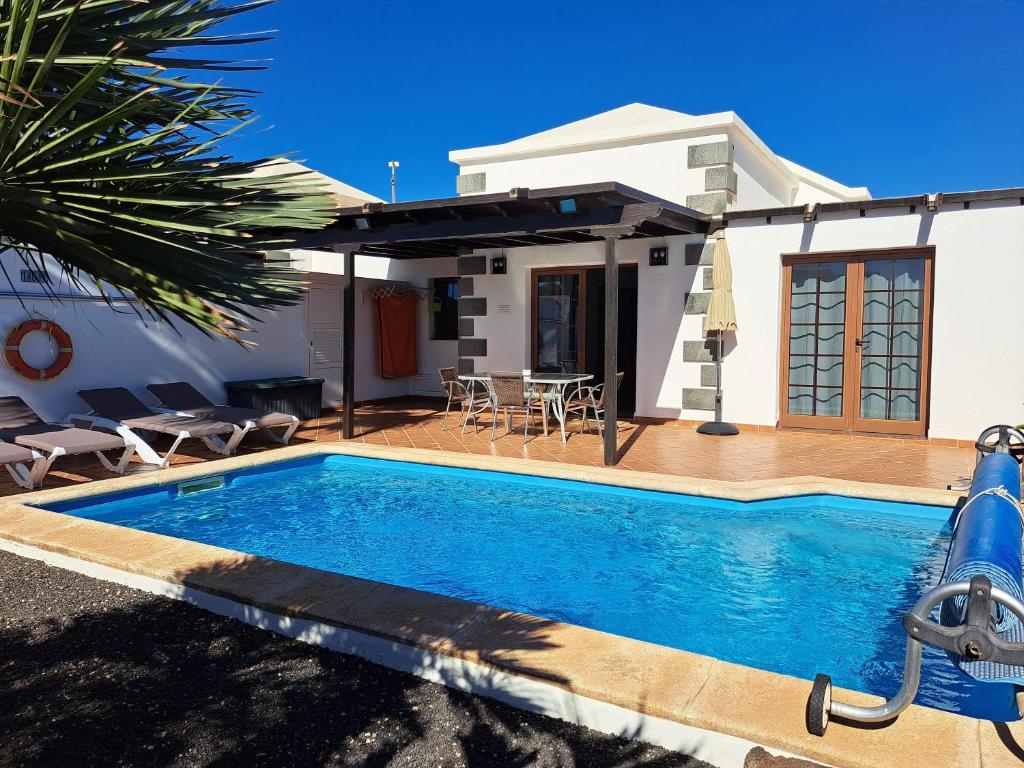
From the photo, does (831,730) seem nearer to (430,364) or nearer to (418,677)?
(418,677)

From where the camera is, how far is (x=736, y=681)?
2.74 meters

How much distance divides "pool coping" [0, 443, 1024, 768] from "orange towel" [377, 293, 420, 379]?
7.90 metres

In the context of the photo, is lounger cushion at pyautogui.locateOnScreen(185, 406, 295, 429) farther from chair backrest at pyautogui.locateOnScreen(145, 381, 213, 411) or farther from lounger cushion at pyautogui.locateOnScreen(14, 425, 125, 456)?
lounger cushion at pyautogui.locateOnScreen(14, 425, 125, 456)

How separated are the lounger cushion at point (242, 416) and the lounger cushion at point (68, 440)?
1252mm

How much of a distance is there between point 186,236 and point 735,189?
934 centimetres

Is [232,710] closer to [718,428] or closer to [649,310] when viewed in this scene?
[718,428]

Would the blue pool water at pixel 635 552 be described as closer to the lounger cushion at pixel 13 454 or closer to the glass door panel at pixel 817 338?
the lounger cushion at pixel 13 454

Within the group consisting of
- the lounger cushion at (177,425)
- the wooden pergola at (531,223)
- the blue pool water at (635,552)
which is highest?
the wooden pergola at (531,223)

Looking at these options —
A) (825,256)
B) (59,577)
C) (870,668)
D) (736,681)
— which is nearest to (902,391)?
(825,256)

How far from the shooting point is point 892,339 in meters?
8.97

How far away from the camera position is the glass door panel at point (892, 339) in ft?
28.9

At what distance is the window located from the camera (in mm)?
13586

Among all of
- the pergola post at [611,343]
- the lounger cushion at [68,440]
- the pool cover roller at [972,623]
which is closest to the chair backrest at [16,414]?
the lounger cushion at [68,440]

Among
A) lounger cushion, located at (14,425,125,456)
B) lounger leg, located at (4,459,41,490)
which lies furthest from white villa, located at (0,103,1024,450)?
lounger leg, located at (4,459,41,490)
